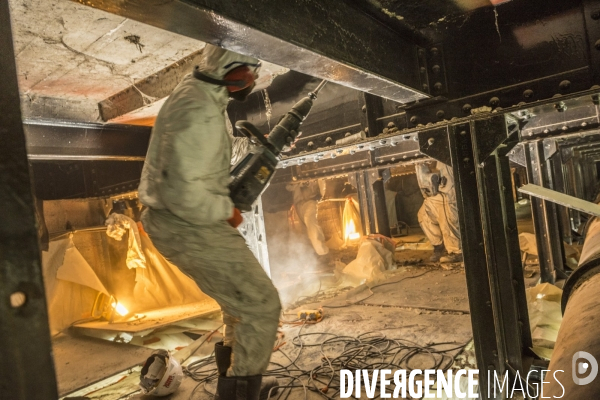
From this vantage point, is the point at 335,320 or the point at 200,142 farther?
the point at 335,320

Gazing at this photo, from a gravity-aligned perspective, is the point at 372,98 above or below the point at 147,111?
below

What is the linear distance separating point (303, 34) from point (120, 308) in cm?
643

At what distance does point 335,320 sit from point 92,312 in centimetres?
497

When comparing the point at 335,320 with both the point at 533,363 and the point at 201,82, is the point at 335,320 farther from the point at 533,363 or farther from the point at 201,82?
the point at 201,82

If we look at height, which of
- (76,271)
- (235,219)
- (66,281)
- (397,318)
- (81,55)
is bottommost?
(397,318)

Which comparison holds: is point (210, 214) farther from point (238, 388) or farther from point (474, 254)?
point (474, 254)

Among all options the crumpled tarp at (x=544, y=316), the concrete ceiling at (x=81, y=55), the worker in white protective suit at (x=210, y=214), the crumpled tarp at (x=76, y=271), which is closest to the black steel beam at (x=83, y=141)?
the concrete ceiling at (x=81, y=55)

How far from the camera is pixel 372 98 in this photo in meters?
3.12

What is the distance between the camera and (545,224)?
18.1 ft

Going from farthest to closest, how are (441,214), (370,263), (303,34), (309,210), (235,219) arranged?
(309,210), (441,214), (370,263), (235,219), (303,34)

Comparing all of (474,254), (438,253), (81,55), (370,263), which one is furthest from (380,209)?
(81,55)

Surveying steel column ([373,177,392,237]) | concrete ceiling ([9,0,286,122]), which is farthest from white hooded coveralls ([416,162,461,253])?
concrete ceiling ([9,0,286,122])

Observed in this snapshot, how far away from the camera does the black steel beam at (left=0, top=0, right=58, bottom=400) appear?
608 mm

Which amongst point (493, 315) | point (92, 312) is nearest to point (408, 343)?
point (493, 315)
